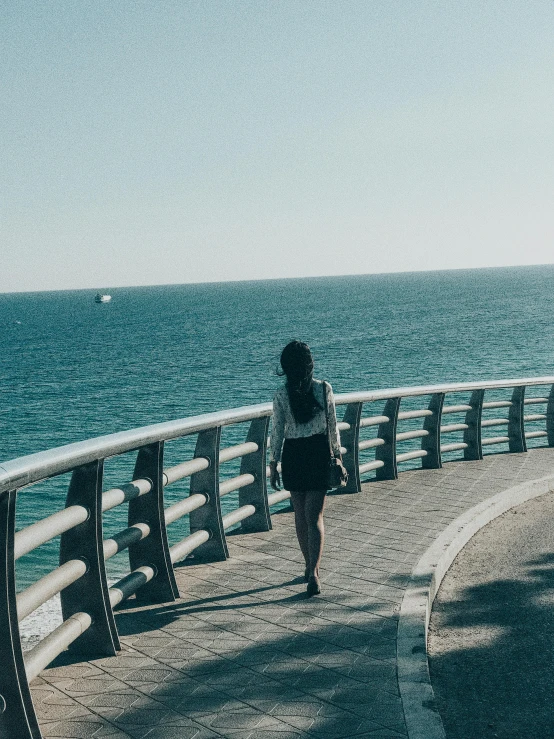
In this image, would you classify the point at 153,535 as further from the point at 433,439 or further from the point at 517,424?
the point at 517,424

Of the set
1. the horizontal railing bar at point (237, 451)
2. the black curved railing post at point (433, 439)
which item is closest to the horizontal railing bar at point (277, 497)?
the horizontal railing bar at point (237, 451)

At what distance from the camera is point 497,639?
518cm

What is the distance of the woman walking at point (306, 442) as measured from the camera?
579 centimetres

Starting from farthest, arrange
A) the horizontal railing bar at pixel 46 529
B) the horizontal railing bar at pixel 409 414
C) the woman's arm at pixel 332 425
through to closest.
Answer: the horizontal railing bar at pixel 409 414 < the woman's arm at pixel 332 425 < the horizontal railing bar at pixel 46 529

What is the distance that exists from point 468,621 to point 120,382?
2474 inches

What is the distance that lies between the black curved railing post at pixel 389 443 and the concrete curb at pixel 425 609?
1.43 m

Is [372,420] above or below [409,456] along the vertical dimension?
above

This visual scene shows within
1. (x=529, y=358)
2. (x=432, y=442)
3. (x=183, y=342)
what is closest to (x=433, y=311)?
(x=183, y=342)

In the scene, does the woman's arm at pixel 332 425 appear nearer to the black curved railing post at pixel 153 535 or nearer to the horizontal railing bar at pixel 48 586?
the black curved railing post at pixel 153 535

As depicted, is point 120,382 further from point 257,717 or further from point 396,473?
point 257,717

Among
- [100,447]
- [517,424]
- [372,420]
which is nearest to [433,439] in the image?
[372,420]

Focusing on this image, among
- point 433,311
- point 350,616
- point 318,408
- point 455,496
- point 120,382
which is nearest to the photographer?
point 350,616

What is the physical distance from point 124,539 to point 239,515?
213 centimetres

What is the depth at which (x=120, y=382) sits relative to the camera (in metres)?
67.1
